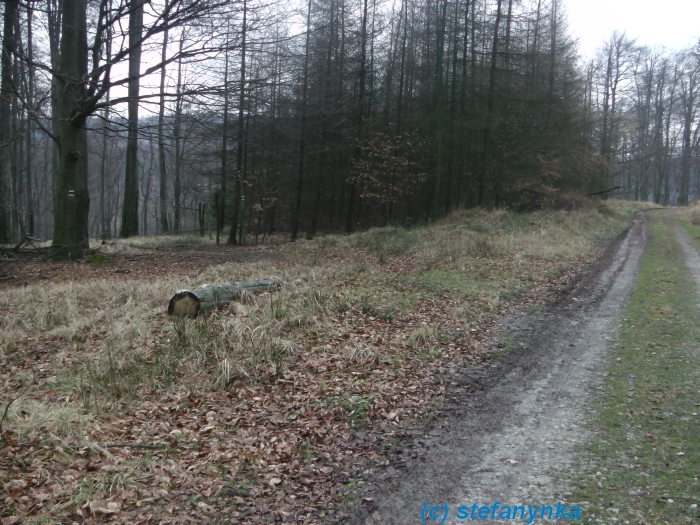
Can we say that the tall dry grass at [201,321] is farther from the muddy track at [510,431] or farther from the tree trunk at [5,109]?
the tree trunk at [5,109]

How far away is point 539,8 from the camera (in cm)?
2742

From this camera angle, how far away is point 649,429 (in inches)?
187

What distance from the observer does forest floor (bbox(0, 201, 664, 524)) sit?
389cm

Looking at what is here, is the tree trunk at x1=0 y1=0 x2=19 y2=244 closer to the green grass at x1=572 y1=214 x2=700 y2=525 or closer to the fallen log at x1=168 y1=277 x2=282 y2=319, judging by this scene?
the fallen log at x1=168 y1=277 x2=282 y2=319

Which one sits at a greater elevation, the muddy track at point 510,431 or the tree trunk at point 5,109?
the tree trunk at point 5,109

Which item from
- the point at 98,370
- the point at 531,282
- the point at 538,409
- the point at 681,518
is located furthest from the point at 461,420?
the point at 531,282

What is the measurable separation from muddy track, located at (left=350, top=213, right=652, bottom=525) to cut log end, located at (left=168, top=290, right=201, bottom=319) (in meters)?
4.30

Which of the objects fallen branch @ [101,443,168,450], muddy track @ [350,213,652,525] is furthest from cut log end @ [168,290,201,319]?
muddy track @ [350,213,652,525]

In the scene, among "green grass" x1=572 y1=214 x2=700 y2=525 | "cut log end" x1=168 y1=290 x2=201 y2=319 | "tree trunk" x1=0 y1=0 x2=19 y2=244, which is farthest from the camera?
"tree trunk" x1=0 y1=0 x2=19 y2=244

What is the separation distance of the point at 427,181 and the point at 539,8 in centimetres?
1104

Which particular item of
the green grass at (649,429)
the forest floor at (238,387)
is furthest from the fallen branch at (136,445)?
the green grass at (649,429)

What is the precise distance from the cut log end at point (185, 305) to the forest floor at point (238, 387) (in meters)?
0.20

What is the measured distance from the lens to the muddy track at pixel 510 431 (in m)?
3.82

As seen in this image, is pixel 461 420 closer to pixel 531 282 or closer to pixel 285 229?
pixel 531 282
